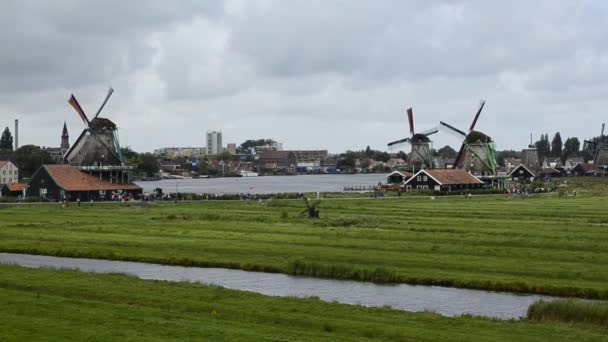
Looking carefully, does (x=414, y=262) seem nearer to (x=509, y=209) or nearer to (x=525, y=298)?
(x=525, y=298)

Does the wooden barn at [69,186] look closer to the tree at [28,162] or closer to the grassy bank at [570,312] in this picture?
the tree at [28,162]

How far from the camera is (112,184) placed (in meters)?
102

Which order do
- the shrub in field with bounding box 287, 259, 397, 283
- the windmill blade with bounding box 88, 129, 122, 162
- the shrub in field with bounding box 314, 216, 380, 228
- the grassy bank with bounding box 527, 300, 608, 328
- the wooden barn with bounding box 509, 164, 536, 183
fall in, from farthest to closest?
the wooden barn with bounding box 509, 164, 536, 183
the windmill blade with bounding box 88, 129, 122, 162
the shrub in field with bounding box 314, 216, 380, 228
the shrub in field with bounding box 287, 259, 397, 283
the grassy bank with bounding box 527, 300, 608, 328

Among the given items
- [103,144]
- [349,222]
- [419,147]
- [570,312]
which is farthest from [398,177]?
[570,312]

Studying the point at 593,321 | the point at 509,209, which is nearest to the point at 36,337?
the point at 593,321

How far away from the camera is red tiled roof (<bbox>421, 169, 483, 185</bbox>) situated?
124 meters

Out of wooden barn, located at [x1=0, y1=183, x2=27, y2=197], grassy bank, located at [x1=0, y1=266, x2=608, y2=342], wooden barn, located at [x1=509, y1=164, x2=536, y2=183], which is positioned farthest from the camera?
wooden barn, located at [x1=509, y1=164, x2=536, y2=183]

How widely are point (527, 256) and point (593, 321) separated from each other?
14.7m

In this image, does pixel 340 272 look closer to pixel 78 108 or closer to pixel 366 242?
pixel 366 242

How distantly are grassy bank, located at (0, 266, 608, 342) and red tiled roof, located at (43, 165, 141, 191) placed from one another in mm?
66961

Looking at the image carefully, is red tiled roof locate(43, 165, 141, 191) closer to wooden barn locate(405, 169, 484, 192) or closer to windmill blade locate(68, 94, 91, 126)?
windmill blade locate(68, 94, 91, 126)

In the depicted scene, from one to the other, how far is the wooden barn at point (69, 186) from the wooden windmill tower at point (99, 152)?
3.15m

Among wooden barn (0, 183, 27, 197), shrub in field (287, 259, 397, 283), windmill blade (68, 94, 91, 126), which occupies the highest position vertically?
windmill blade (68, 94, 91, 126)

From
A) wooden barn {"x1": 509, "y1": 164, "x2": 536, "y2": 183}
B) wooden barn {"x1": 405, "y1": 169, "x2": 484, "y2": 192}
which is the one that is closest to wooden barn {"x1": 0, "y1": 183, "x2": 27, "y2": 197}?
wooden barn {"x1": 405, "y1": 169, "x2": 484, "y2": 192}
